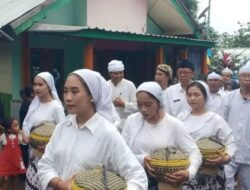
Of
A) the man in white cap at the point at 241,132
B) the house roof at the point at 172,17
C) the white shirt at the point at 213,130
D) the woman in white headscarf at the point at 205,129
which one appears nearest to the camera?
the woman in white headscarf at the point at 205,129

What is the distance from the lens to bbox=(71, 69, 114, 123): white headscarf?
313cm

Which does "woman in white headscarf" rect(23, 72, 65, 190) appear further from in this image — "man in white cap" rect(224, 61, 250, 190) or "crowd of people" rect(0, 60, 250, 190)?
"man in white cap" rect(224, 61, 250, 190)

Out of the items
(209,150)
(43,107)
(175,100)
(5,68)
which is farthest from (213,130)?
(5,68)

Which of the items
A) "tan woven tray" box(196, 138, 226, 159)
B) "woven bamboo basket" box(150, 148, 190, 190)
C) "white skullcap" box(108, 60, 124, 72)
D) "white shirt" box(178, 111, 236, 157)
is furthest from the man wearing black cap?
"woven bamboo basket" box(150, 148, 190, 190)

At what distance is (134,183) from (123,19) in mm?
9921

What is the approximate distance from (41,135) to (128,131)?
0.97 m

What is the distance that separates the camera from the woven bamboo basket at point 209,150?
4539 mm

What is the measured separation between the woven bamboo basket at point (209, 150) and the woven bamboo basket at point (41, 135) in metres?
1.54

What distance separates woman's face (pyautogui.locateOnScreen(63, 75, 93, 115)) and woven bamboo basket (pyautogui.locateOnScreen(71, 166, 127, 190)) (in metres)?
0.45

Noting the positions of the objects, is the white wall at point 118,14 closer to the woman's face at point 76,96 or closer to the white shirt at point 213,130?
the white shirt at point 213,130

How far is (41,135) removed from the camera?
194 inches

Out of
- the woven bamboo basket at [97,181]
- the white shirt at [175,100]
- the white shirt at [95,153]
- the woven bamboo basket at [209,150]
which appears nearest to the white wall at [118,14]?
the white shirt at [175,100]

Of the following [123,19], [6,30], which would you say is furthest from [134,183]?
[123,19]

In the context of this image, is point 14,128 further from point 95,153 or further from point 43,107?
point 95,153
